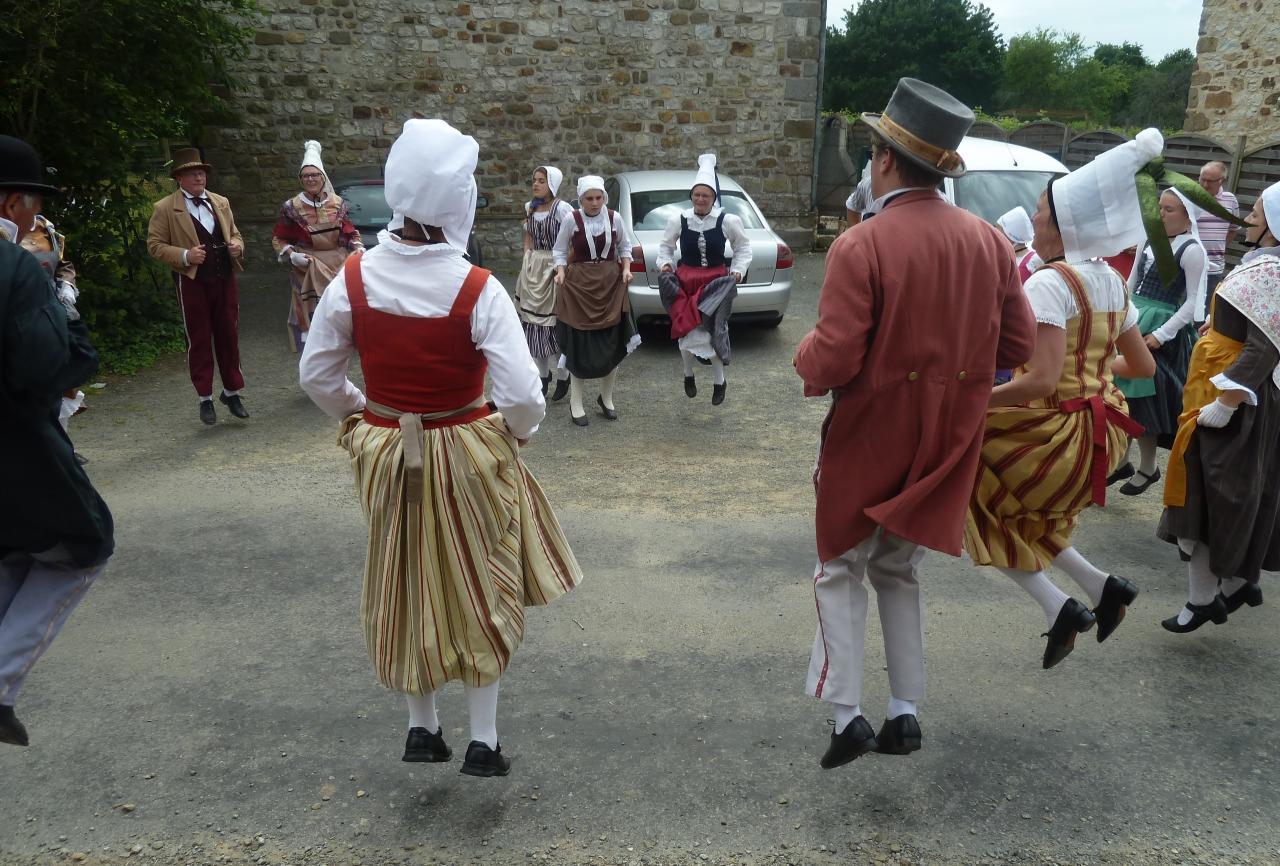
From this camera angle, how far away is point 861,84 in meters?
47.3

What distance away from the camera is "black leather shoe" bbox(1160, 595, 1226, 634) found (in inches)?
153

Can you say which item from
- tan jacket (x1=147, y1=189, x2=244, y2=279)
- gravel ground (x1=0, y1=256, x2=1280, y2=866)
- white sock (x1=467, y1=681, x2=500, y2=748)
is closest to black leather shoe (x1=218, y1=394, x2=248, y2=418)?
tan jacket (x1=147, y1=189, x2=244, y2=279)

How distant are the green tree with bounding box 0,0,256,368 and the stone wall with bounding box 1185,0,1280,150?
41.5 ft

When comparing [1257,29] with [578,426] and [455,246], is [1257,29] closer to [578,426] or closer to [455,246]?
[578,426]

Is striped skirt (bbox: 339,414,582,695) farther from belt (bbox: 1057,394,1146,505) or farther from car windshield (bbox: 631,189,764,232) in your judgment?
car windshield (bbox: 631,189,764,232)

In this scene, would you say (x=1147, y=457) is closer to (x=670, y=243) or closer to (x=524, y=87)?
(x=670, y=243)

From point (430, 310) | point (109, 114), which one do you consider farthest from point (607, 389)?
point (109, 114)

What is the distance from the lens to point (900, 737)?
2994mm

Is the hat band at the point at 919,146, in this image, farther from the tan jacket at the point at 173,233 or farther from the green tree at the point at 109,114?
the green tree at the point at 109,114

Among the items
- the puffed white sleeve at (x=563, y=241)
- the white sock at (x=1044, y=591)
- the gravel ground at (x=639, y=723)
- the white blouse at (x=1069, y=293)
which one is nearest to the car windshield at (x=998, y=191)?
the puffed white sleeve at (x=563, y=241)

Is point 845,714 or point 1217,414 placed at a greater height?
point 1217,414

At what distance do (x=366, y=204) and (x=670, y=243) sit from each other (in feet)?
15.4

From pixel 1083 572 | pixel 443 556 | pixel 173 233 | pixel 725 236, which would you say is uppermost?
pixel 173 233

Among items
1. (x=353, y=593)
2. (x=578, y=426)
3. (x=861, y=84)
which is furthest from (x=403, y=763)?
(x=861, y=84)
